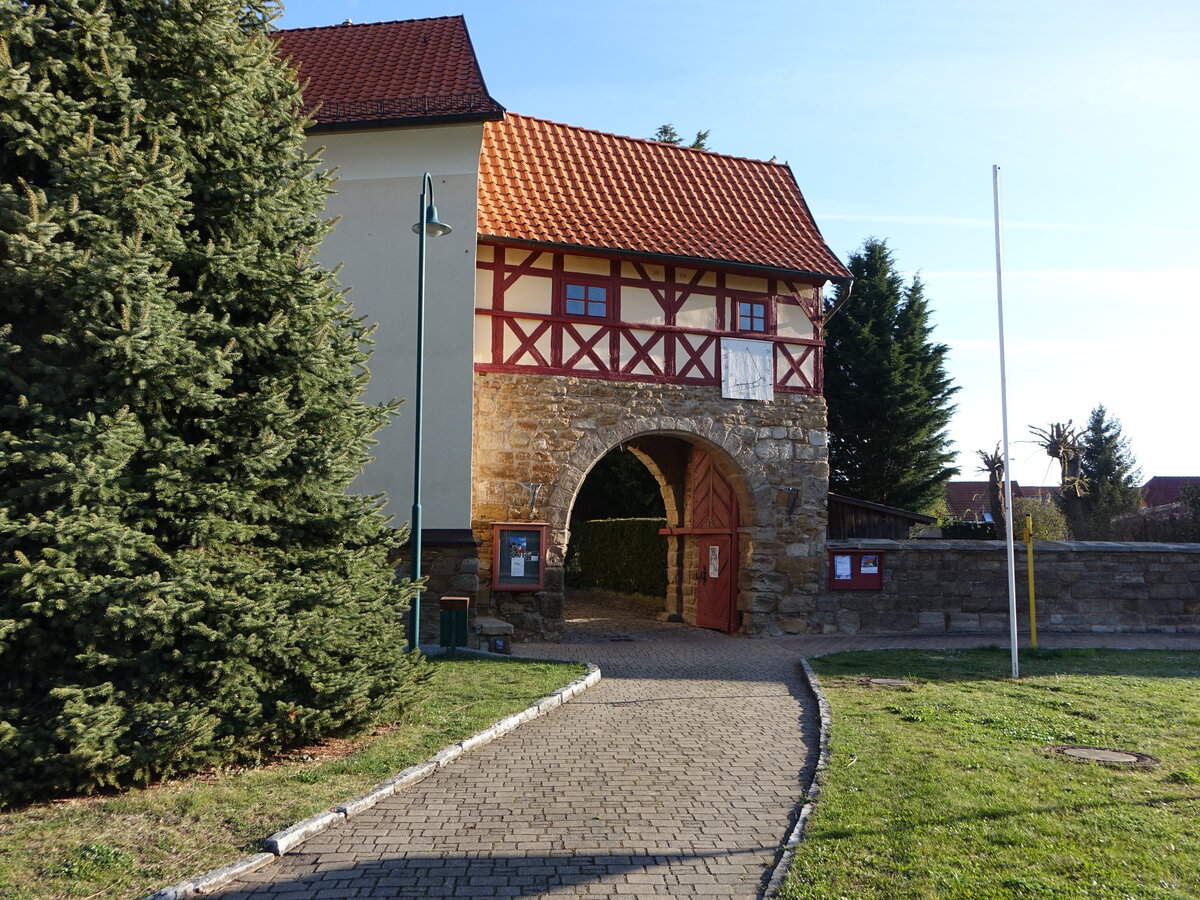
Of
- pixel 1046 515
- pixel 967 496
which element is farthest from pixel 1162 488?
pixel 1046 515

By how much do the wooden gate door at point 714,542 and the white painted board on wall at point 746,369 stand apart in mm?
1803

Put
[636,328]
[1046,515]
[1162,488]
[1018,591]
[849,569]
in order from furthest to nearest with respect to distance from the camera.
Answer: [1162,488] < [1046,515] < [1018,591] < [849,569] < [636,328]

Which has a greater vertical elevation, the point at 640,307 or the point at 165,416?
the point at 640,307

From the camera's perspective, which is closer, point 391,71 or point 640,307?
point 640,307

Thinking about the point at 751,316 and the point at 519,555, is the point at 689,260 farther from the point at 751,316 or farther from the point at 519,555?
the point at 519,555

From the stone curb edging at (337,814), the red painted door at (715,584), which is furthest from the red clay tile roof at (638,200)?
the stone curb edging at (337,814)

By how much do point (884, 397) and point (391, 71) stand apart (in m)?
17.0

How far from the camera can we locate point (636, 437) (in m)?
16.5

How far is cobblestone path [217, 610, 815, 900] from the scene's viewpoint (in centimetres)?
476

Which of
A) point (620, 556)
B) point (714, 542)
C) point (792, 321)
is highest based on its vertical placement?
point (792, 321)

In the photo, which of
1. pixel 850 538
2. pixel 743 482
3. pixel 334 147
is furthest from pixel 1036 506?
pixel 334 147

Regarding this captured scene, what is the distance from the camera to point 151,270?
654 cm

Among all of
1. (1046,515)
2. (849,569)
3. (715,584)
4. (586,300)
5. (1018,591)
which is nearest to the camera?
(586,300)

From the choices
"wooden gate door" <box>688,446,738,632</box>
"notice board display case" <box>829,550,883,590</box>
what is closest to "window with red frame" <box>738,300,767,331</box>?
"wooden gate door" <box>688,446,738,632</box>
